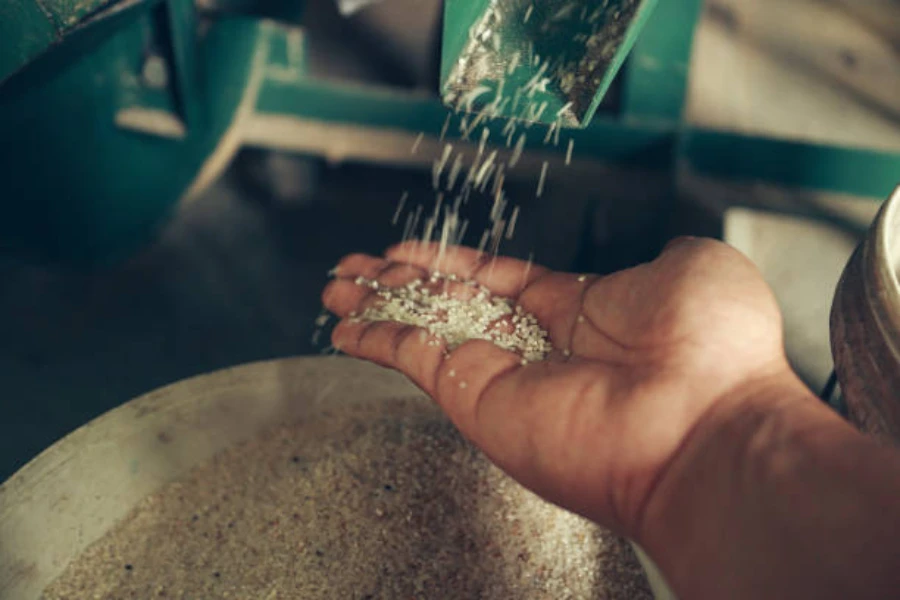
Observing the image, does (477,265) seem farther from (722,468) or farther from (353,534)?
(722,468)

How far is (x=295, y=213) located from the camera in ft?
8.37

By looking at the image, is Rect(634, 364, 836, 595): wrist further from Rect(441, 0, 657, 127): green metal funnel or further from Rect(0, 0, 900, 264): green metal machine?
Rect(0, 0, 900, 264): green metal machine

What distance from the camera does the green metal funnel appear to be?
1006mm

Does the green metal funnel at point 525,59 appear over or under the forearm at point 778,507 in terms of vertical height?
over

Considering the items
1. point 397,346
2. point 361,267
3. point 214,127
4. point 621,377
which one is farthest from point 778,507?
point 214,127

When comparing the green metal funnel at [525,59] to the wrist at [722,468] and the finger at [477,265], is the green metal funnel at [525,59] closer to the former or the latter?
the finger at [477,265]

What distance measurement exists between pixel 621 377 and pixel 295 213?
1823 mm

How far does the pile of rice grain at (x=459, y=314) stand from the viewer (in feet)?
3.70

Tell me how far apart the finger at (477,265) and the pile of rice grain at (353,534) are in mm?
237

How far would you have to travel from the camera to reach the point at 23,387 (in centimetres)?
193

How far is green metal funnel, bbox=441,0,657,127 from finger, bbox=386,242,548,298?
30 centimetres

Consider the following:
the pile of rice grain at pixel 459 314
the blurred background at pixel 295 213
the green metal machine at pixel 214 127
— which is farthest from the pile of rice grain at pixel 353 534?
the green metal machine at pixel 214 127

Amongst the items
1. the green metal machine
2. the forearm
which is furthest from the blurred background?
the forearm

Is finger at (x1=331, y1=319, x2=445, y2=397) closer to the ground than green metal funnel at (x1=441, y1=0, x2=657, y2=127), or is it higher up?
closer to the ground
